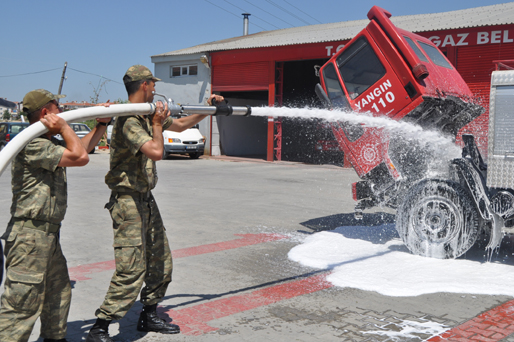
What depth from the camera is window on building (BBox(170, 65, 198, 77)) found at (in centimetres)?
2688

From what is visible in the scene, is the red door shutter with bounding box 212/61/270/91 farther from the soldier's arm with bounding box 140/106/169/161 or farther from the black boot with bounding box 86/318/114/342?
the black boot with bounding box 86/318/114/342

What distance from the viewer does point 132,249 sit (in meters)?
3.63

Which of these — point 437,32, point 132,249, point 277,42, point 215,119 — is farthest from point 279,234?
point 215,119

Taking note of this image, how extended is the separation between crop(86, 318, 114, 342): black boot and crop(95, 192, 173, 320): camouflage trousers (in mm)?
61

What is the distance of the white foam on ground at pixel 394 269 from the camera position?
505 cm

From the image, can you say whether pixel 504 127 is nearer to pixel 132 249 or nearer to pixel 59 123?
pixel 132 249

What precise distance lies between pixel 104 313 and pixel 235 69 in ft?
72.2

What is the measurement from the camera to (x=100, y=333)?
3605mm

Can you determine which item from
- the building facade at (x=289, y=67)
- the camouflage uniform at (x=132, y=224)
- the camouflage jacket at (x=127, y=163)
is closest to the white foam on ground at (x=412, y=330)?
the camouflage uniform at (x=132, y=224)

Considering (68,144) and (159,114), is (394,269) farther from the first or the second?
(68,144)

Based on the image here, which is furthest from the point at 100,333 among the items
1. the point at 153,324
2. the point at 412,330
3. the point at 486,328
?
the point at 486,328

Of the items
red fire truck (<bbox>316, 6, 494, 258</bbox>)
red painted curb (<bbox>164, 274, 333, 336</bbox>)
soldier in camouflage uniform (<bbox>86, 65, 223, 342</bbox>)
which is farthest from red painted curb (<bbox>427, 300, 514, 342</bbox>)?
soldier in camouflage uniform (<bbox>86, 65, 223, 342</bbox>)

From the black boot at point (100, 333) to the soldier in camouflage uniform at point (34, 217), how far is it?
0.47m

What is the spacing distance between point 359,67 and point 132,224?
15.0 feet
